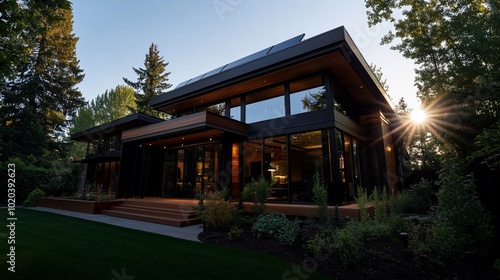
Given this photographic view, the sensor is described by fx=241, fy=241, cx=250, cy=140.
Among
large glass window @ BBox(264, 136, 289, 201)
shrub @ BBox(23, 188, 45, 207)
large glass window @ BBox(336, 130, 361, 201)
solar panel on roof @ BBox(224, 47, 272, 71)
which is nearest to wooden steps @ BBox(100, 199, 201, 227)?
large glass window @ BBox(264, 136, 289, 201)

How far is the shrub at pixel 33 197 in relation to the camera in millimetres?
12203

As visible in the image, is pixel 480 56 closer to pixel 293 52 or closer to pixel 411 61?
pixel 293 52

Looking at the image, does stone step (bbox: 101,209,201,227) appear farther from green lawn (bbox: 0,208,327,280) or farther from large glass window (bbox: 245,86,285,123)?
large glass window (bbox: 245,86,285,123)

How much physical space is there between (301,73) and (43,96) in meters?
24.2

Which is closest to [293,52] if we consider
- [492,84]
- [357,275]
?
[492,84]

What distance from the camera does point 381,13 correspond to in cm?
1108

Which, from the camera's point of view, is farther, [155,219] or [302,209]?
[155,219]

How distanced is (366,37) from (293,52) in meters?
3.35

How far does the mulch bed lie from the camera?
3.39 m

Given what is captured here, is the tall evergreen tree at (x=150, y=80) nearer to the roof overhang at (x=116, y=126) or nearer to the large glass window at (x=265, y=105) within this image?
the roof overhang at (x=116, y=126)

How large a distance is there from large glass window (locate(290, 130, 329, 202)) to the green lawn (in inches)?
168

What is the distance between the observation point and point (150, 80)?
85.5 feet

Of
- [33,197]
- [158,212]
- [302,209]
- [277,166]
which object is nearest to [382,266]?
[302,209]

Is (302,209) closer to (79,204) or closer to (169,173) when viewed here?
(169,173)
